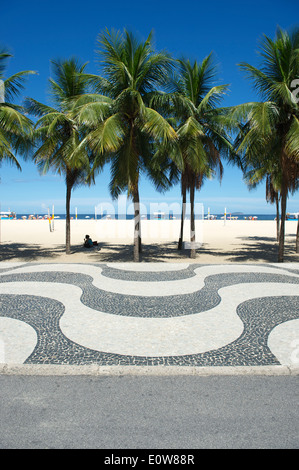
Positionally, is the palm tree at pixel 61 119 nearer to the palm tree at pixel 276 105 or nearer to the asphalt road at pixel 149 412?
the palm tree at pixel 276 105

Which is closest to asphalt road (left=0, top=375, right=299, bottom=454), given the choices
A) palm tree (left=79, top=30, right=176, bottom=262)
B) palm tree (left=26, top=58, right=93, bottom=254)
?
palm tree (left=79, top=30, right=176, bottom=262)

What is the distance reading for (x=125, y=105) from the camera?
424 inches

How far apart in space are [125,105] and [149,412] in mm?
10081

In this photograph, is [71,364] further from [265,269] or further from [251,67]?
[251,67]

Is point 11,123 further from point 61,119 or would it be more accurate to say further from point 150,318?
point 150,318

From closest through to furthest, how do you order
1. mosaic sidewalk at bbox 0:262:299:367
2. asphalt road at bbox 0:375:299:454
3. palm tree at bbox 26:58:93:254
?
asphalt road at bbox 0:375:299:454
mosaic sidewalk at bbox 0:262:299:367
palm tree at bbox 26:58:93:254

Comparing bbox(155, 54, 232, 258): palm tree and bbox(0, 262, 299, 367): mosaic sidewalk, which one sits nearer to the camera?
bbox(0, 262, 299, 367): mosaic sidewalk

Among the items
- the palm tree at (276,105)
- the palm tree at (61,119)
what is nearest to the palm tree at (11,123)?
the palm tree at (61,119)

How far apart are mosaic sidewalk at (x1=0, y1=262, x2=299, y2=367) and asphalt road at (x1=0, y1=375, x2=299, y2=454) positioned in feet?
1.58

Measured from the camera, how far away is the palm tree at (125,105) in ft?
32.1

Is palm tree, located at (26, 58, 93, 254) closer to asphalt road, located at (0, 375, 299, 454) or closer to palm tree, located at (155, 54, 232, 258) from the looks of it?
palm tree, located at (155, 54, 232, 258)

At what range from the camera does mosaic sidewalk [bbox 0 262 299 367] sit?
418cm

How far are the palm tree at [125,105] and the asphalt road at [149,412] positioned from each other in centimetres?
748

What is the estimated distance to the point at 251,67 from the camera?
11.2m
